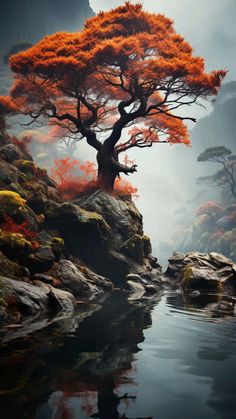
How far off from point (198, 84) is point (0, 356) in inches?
651

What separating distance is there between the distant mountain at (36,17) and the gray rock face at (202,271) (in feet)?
164

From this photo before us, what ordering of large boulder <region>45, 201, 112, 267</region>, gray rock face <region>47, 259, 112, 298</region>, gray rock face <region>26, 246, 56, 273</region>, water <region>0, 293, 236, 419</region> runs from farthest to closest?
large boulder <region>45, 201, 112, 267</region> < gray rock face <region>47, 259, 112, 298</region> < gray rock face <region>26, 246, 56, 273</region> < water <region>0, 293, 236, 419</region>

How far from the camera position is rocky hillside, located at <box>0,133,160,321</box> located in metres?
9.18

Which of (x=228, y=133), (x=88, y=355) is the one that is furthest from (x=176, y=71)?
(x=228, y=133)

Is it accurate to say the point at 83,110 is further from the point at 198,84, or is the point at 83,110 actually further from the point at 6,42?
the point at 6,42

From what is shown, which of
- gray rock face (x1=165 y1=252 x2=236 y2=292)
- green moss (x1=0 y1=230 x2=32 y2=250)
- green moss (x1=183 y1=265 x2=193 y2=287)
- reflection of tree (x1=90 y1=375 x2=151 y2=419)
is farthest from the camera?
green moss (x1=183 y1=265 x2=193 y2=287)

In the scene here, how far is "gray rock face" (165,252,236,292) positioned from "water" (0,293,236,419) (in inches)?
309

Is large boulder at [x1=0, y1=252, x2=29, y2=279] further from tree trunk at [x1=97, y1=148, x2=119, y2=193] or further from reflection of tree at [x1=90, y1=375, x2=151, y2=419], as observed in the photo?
tree trunk at [x1=97, y1=148, x2=119, y2=193]

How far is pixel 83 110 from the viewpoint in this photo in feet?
75.4

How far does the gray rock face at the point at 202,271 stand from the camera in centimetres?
1486

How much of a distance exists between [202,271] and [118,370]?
1213 centimetres

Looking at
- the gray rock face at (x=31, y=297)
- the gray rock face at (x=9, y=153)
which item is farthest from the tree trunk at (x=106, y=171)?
the gray rock face at (x=31, y=297)

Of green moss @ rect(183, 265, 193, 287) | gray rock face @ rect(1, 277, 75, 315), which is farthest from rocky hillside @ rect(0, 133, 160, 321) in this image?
green moss @ rect(183, 265, 193, 287)

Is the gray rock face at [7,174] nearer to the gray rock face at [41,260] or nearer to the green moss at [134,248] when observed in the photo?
the gray rock face at [41,260]
